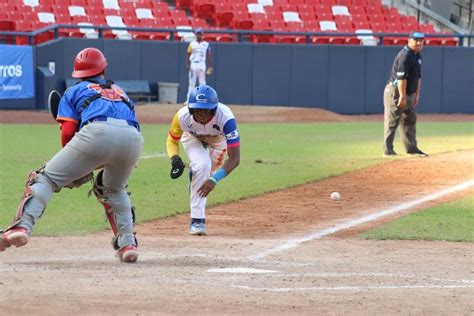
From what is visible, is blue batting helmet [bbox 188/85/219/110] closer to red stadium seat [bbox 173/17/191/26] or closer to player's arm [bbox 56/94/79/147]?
player's arm [bbox 56/94/79/147]

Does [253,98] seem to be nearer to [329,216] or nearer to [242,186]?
[242,186]

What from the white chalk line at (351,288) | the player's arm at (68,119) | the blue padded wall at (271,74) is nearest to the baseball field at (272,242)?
the white chalk line at (351,288)

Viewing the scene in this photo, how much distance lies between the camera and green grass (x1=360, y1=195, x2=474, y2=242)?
10594mm

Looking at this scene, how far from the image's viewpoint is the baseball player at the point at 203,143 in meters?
9.78

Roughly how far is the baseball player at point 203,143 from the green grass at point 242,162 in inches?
45.5

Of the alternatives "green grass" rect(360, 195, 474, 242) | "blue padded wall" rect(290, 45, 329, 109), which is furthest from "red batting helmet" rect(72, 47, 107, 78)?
"blue padded wall" rect(290, 45, 329, 109)

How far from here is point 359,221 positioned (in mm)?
11781

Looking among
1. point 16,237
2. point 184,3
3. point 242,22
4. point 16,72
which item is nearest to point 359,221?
point 16,237

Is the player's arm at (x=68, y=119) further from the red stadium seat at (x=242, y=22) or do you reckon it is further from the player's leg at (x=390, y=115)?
the red stadium seat at (x=242, y=22)

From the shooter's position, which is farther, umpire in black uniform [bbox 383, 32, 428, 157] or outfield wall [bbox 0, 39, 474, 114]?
outfield wall [bbox 0, 39, 474, 114]

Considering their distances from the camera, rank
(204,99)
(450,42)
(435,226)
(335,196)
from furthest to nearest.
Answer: (450,42)
(335,196)
(435,226)
(204,99)

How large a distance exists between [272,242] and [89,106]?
8.79 feet

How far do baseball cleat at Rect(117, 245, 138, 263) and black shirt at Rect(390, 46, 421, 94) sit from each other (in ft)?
33.8

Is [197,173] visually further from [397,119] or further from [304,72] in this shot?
[304,72]
